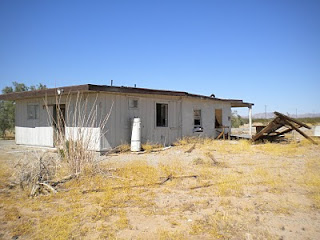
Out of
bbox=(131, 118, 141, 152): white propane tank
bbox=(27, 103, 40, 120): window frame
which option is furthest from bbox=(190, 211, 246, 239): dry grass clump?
bbox=(27, 103, 40, 120): window frame

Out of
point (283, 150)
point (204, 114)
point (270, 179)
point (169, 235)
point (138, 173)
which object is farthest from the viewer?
point (204, 114)

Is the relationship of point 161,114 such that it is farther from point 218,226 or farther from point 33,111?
point 218,226

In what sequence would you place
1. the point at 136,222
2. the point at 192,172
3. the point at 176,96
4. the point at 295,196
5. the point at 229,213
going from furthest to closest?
the point at 176,96 → the point at 192,172 → the point at 295,196 → the point at 229,213 → the point at 136,222

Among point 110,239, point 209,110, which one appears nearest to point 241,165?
point 110,239

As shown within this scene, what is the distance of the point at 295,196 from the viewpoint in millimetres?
4883

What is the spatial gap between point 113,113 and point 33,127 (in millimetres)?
4841

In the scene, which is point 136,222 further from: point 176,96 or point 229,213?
point 176,96

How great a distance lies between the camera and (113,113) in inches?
432

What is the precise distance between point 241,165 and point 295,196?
10.1 feet

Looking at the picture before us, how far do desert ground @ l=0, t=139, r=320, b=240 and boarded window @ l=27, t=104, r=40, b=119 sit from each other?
584 centimetres

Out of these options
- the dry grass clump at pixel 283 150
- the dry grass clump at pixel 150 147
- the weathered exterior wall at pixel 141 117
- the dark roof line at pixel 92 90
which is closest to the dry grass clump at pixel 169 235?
the dark roof line at pixel 92 90

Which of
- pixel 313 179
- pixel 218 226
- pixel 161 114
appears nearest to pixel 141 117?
pixel 161 114

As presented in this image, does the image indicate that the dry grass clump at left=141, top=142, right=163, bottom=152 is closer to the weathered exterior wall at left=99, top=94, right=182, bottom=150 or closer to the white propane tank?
the weathered exterior wall at left=99, top=94, right=182, bottom=150

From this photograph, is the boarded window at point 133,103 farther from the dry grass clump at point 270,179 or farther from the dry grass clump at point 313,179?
the dry grass clump at point 313,179
